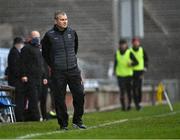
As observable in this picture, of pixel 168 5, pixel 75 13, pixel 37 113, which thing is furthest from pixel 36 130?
pixel 168 5

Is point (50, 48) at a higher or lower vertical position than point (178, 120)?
higher

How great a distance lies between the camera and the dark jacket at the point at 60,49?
1534 cm

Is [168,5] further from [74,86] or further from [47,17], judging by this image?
[74,86]

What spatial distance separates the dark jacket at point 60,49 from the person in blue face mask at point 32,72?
3947mm

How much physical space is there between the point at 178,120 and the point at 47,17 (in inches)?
579

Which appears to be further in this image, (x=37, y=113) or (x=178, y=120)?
(x=37, y=113)

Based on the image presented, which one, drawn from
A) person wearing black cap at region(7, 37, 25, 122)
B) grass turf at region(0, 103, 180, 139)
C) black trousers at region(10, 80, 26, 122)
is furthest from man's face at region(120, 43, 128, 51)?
grass turf at region(0, 103, 180, 139)

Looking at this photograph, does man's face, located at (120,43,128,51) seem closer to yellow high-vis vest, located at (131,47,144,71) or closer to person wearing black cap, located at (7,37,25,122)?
yellow high-vis vest, located at (131,47,144,71)

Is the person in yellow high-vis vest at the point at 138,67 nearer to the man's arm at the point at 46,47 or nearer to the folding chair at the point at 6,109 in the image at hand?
the folding chair at the point at 6,109

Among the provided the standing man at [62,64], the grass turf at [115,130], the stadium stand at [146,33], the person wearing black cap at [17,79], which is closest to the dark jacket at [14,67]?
the person wearing black cap at [17,79]

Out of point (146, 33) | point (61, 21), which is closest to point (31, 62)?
point (61, 21)

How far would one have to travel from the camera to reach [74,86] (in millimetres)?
15445

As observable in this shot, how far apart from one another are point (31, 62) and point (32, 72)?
0.22 meters

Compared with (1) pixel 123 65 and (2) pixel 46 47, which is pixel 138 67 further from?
(2) pixel 46 47
